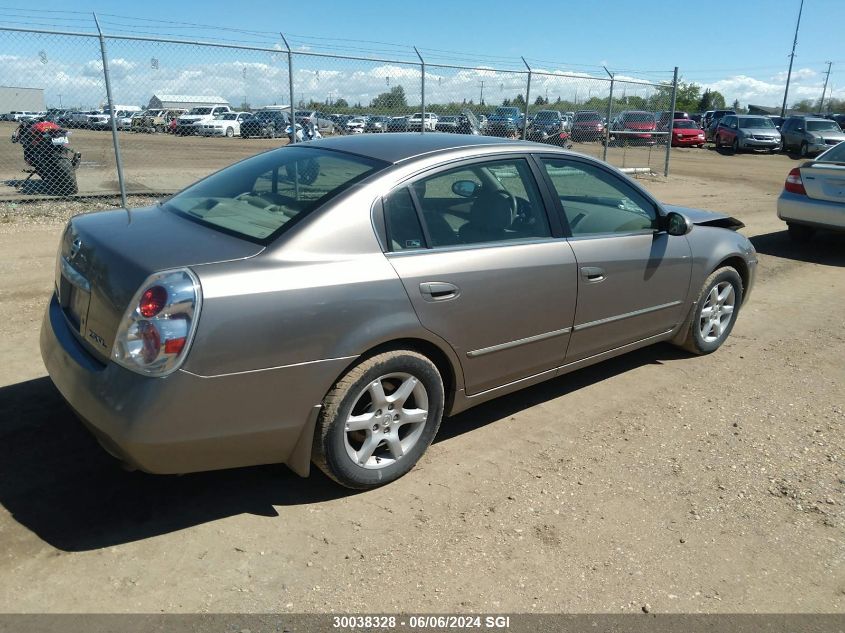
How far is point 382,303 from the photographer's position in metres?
3.00

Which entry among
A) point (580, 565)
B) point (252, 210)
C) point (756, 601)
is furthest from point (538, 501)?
point (252, 210)

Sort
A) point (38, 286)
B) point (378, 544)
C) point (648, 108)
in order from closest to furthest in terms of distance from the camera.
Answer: point (378, 544) < point (38, 286) < point (648, 108)

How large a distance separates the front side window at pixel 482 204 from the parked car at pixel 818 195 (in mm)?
6392

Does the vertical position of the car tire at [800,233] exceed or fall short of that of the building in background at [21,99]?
it falls short

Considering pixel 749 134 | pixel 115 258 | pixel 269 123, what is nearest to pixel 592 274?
pixel 115 258

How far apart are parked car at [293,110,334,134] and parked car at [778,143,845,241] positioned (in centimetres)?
760

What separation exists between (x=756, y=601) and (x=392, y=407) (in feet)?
5.56

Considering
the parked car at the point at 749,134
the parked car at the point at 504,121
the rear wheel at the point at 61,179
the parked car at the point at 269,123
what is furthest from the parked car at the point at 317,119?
the parked car at the point at 749,134

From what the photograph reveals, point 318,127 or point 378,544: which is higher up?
point 318,127

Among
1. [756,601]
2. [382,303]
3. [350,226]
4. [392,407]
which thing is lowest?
[756,601]

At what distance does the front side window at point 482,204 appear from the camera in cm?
339

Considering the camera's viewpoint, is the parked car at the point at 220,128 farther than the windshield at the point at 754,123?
No

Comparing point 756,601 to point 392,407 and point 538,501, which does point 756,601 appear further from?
point 392,407

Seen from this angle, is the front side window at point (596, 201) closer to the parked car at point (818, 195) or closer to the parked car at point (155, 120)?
the parked car at point (818, 195)
